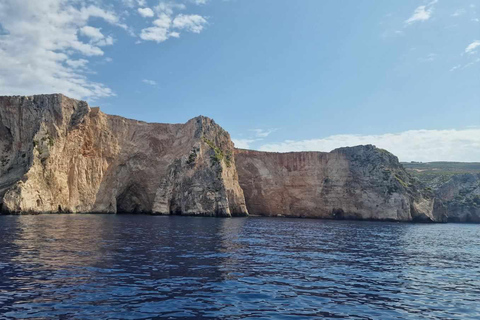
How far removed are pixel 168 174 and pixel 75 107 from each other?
26769 millimetres

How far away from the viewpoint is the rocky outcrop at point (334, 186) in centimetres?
10306

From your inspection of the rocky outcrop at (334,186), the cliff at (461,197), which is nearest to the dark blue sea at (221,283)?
→ the rocky outcrop at (334,186)

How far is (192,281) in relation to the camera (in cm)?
1773

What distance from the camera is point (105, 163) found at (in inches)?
3541

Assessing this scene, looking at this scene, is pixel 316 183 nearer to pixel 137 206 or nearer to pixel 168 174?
pixel 168 174

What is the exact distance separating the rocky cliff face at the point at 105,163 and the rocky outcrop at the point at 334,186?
13.8m

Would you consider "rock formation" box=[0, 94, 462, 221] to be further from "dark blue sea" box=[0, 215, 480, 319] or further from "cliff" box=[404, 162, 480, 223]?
"dark blue sea" box=[0, 215, 480, 319]

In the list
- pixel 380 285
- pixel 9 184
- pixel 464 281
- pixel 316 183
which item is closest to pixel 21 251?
pixel 380 285

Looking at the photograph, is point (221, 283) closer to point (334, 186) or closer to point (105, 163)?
point (105, 163)

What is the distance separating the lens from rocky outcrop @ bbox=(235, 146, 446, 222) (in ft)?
338

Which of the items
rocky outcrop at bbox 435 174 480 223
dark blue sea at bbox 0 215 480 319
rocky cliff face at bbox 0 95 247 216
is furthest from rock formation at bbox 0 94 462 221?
dark blue sea at bbox 0 215 480 319

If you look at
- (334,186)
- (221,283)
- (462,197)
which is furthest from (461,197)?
(221,283)

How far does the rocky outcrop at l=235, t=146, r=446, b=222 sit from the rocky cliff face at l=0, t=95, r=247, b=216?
13.8 metres

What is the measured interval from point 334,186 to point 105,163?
2548 inches
